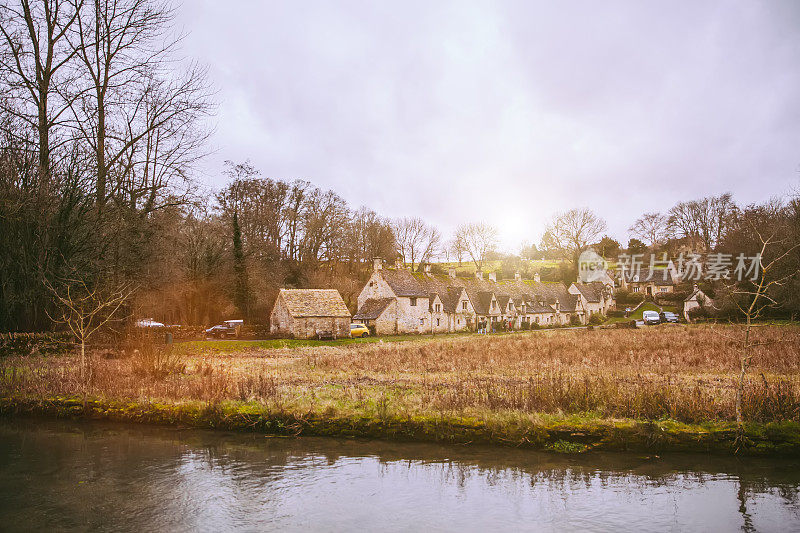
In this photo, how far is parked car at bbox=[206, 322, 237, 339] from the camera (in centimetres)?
4394

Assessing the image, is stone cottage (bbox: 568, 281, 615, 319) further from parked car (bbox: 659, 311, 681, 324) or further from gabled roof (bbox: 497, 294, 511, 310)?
gabled roof (bbox: 497, 294, 511, 310)

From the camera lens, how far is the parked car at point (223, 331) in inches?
1730

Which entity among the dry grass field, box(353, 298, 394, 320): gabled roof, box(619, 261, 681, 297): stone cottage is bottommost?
the dry grass field

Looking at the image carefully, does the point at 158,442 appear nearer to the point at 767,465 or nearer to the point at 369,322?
the point at 767,465

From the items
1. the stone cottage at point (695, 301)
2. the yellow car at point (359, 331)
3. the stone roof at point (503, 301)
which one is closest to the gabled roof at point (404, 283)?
the yellow car at point (359, 331)

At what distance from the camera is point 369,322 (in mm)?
53750

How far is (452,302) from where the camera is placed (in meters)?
62.8

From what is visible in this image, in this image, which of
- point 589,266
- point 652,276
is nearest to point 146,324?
point 589,266

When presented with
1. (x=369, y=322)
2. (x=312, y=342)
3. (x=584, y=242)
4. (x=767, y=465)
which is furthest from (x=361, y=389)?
(x=584, y=242)

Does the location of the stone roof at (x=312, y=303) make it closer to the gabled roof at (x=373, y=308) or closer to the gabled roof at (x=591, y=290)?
the gabled roof at (x=373, y=308)

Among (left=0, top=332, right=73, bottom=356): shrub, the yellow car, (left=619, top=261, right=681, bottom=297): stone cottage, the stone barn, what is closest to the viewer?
(left=0, top=332, right=73, bottom=356): shrub

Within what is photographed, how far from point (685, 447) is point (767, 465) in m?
1.52

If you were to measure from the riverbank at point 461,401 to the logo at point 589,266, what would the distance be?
216ft

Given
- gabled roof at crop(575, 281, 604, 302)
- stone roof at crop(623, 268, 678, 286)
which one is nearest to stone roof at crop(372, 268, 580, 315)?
gabled roof at crop(575, 281, 604, 302)
